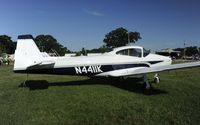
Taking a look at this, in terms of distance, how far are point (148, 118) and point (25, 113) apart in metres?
3.43

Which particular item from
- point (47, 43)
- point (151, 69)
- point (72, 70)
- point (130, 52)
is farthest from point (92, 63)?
point (47, 43)

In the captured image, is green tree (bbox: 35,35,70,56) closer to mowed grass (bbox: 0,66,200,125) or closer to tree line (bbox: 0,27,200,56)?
tree line (bbox: 0,27,200,56)

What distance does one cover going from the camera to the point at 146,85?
33.3 feet

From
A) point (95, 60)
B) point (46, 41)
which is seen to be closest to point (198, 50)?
point (46, 41)

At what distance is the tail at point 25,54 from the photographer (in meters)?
10.2

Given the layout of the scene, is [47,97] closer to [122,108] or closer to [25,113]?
[25,113]

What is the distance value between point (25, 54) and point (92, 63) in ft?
10.0

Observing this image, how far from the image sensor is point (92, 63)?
36.2ft

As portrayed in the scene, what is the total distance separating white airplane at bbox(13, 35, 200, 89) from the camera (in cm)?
1024

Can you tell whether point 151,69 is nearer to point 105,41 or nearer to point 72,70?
point 72,70

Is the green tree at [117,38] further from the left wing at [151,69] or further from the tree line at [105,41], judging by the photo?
the left wing at [151,69]

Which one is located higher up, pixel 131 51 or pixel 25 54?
pixel 131 51

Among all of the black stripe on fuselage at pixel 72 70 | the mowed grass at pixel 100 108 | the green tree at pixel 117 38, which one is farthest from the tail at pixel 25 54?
the green tree at pixel 117 38

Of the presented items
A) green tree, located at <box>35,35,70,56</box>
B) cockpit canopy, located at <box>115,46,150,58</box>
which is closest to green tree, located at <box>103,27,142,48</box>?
green tree, located at <box>35,35,70,56</box>
